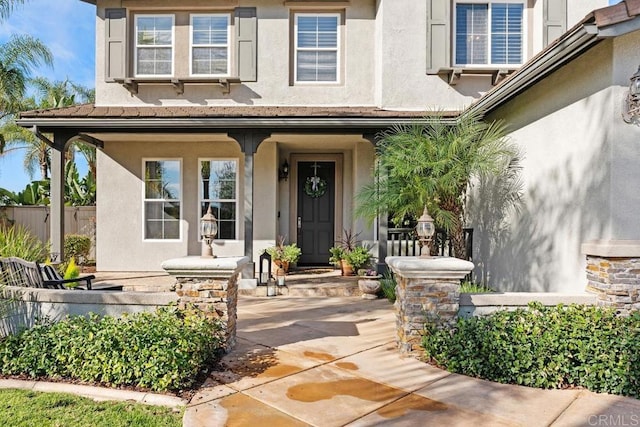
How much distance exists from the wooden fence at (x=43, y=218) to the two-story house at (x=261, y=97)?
275 cm

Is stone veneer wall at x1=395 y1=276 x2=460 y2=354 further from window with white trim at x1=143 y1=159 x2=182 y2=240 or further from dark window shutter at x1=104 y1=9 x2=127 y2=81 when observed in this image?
dark window shutter at x1=104 y1=9 x2=127 y2=81

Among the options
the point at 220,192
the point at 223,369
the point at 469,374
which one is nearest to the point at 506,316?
the point at 469,374

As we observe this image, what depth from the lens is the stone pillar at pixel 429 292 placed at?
13.5 feet

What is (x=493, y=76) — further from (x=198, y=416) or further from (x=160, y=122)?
(x=198, y=416)

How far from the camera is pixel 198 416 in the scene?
3051 mm

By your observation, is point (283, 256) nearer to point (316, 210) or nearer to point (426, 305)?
point (316, 210)

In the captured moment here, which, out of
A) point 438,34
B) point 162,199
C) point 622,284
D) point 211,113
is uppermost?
point 438,34

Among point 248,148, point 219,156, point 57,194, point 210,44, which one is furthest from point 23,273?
point 210,44

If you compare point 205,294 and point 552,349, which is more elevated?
point 205,294

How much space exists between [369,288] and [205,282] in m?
3.81

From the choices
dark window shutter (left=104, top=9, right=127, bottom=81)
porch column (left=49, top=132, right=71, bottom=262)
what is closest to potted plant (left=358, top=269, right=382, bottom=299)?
porch column (left=49, top=132, right=71, bottom=262)

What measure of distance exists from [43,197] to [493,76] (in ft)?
47.6

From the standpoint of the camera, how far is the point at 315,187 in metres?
10.1

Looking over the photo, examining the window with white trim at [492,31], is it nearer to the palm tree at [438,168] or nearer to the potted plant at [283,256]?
the palm tree at [438,168]
